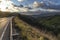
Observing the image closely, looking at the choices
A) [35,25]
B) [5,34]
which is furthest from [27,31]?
[5,34]

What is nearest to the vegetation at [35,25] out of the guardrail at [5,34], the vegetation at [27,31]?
the vegetation at [27,31]

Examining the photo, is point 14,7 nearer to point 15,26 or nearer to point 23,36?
point 15,26

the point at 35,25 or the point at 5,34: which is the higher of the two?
the point at 35,25

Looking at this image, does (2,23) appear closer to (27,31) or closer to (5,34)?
(5,34)

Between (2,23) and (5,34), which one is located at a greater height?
(2,23)

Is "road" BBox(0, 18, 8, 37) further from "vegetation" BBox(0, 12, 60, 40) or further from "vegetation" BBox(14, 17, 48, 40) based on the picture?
"vegetation" BBox(14, 17, 48, 40)

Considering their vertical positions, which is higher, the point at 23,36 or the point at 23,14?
the point at 23,14

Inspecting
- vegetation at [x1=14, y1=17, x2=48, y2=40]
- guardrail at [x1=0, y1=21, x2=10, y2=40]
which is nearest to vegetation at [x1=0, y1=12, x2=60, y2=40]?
vegetation at [x1=14, y1=17, x2=48, y2=40]

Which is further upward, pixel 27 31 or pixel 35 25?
pixel 35 25

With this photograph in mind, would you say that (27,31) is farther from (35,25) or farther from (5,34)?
(5,34)

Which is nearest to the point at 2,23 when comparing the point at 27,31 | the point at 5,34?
the point at 5,34

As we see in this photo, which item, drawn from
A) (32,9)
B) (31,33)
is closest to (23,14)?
(32,9)
